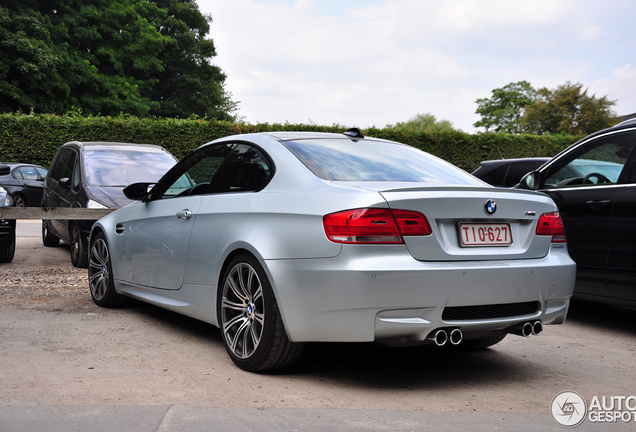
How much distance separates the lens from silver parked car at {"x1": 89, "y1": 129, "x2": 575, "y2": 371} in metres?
3.40

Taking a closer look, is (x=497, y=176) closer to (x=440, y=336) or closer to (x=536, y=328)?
(x=536, y=328)

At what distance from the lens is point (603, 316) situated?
649cm

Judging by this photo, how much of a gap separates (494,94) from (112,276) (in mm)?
83981

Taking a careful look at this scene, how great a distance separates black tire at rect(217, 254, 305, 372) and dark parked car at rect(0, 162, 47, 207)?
1692cm

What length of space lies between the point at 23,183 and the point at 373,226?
18.2 m

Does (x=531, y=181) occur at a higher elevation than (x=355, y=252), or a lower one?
higher

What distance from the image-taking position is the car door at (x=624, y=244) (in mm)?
5203

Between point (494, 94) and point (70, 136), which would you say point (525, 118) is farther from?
point (70, 136)

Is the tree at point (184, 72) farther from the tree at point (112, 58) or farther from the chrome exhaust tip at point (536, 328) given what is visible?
the chrome exhaust tip at point (536, 328)

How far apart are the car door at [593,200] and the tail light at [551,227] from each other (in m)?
1.62

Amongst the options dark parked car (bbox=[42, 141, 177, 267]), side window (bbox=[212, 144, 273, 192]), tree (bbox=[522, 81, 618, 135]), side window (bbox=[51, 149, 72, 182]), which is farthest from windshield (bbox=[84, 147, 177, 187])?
tree (bbox=[522, 81, 618, 135])

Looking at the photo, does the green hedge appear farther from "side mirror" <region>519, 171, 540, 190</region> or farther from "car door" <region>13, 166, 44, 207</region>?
"side mirror" <region>519, 171, 540, 190</region>

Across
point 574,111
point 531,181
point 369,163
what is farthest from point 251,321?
point 574,111

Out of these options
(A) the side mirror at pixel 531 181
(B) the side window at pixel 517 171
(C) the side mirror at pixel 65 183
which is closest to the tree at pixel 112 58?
(C) the side mirror at pixel 65 183
